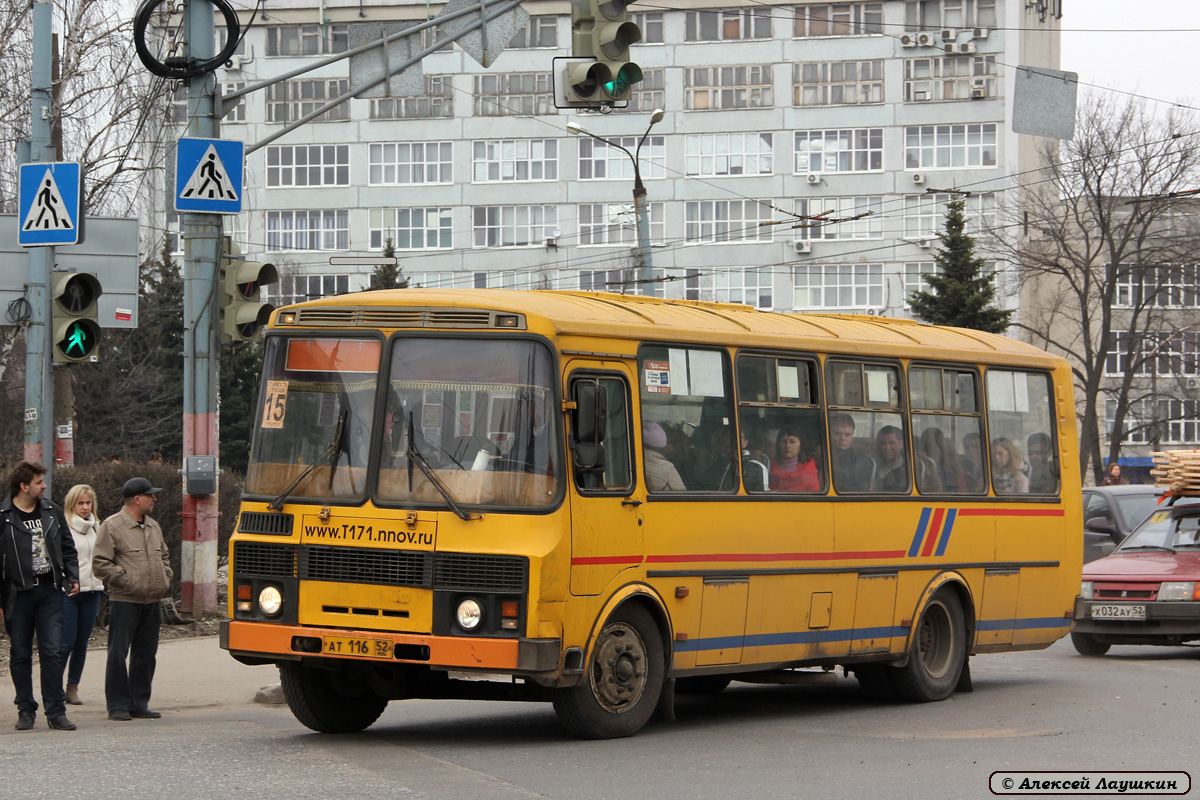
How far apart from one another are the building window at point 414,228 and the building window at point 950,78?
2015 cm

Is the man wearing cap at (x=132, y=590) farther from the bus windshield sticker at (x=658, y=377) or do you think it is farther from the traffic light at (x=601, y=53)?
the traffic light at (x=601, y=53)

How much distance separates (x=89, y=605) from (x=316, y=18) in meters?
65.4

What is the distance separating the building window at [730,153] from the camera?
7219 centimetres

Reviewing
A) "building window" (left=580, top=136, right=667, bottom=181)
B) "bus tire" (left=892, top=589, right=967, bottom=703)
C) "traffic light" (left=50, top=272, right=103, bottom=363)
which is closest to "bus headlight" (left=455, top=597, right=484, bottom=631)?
"traffic light" (left=50, top=272, right=103, bottom=363)

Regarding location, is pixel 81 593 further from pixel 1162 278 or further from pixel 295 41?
pixel 295 41

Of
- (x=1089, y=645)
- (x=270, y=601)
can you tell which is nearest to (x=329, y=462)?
(x=270, y=601)

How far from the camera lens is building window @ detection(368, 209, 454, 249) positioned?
244 ft

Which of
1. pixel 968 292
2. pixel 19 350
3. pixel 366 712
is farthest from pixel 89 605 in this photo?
pixel 968 292

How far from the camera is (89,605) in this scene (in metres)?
12.4

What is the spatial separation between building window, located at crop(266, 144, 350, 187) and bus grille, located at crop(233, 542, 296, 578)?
216 ft

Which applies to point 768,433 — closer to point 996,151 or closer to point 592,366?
point 592,366

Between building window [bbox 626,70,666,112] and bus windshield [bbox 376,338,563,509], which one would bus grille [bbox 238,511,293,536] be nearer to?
bus windshield [bbox 376,338,563,509]

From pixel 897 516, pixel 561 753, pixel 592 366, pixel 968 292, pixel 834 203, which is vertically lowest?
pixel 561 753

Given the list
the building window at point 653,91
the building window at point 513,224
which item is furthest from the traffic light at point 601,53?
the building window at point 513,224
